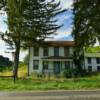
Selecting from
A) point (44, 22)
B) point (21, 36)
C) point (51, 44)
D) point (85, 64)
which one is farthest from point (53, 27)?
point (85, 64)

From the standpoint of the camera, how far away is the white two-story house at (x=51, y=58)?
215 ft

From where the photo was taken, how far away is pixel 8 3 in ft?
172

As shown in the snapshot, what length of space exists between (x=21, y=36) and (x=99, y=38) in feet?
39.5

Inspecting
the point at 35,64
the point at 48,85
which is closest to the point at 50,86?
the point at 48,85

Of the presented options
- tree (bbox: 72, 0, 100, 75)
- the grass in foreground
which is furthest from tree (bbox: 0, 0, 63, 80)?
the grass in foreground

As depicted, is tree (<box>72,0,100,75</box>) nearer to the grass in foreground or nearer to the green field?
the green field

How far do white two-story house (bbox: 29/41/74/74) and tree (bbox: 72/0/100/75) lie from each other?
1693 cm

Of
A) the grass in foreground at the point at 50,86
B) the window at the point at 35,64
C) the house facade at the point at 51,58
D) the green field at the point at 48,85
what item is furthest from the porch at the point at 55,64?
the grass in foreground at the point at 50,86

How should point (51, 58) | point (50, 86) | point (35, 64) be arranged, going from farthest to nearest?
point (35, 64), point (51, 58), point (50, 86)

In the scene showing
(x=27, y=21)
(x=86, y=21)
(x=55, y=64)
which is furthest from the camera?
(x=55, y=64)

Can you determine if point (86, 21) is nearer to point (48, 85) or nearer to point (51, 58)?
point (48, 85)

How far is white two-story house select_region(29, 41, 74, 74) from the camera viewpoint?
6556cm

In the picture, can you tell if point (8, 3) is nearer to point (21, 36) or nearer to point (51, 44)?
point (21, 36)

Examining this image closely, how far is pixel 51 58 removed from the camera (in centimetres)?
6544
